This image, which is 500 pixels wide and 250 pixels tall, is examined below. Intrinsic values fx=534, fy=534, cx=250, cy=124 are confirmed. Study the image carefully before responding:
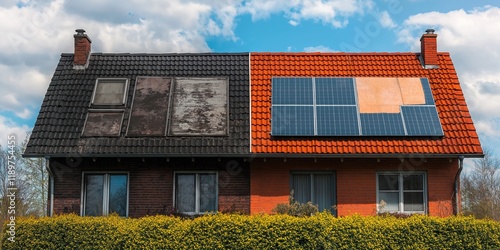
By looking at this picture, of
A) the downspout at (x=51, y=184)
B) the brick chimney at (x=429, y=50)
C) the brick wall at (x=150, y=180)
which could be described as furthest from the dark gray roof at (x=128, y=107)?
the brick chimney at (x=429, y=50)

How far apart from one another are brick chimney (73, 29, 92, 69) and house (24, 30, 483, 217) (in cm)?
154

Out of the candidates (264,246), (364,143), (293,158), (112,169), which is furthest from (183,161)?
(364,143)

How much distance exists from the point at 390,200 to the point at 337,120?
289 centimetres

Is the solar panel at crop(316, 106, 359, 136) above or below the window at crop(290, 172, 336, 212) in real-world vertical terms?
above

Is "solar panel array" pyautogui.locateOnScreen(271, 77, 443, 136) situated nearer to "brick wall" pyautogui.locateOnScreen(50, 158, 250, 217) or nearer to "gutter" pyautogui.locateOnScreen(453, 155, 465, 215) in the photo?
"gutter" pyautogui.locateOnScreen(453, 155, 465, 215)

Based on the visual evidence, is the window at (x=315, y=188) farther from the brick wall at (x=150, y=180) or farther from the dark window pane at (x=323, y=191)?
the brick wall at (x=150, y=180)

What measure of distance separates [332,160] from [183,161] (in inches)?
176

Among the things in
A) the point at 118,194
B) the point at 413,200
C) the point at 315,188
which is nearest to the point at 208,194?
the point at 118,194

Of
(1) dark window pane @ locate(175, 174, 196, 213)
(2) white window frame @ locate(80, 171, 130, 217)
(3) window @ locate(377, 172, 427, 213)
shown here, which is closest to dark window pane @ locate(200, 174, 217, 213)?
(1) dark window pane @ locate(175, 174, 196, 213)

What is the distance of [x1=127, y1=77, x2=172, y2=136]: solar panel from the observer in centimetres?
1628

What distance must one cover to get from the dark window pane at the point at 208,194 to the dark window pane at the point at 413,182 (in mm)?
5798

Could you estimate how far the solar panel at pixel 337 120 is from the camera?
16.1m

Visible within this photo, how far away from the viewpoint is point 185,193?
16.1 meters

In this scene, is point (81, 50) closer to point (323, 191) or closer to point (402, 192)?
point (323, 191)
